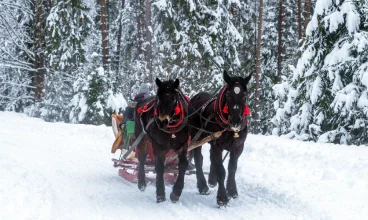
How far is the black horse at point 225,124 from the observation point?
5.77 m

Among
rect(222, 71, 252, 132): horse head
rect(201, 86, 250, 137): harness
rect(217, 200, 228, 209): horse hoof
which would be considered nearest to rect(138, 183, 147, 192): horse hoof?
rect(217, 200, 228, 209): horse hoof

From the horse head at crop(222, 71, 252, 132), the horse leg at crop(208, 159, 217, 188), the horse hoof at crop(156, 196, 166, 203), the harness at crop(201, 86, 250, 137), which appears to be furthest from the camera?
the horse leg at crop(208, 159, 217, 188)

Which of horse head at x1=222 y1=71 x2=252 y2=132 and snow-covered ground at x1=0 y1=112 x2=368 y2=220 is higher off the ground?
horse head at x1=222 y1=71 x2=252 y2=132

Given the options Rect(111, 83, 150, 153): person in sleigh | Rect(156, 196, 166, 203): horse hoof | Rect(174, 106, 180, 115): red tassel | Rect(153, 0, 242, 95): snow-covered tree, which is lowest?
Rect(156, 196, 166, 203): horse hoof

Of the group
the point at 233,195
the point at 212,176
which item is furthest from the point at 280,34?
the point at 233,195

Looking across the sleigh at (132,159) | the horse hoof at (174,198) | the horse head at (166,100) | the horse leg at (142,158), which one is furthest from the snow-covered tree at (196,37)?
the horse head at (166,100)

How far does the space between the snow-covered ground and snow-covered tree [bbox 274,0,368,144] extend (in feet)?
7.75

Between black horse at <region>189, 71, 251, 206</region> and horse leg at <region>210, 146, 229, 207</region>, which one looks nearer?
black horse at <region>189, 71, 251, 206</region>

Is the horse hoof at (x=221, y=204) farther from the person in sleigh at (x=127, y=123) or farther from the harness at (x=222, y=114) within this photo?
the person in sleigh at (x=127, y=123)

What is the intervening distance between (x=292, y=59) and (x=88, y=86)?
11.6 metres

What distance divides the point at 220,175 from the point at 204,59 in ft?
41.1

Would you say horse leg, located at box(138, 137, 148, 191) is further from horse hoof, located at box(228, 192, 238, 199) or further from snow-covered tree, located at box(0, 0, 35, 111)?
snow-covered tree, located at box(0, 0, 35, 111)

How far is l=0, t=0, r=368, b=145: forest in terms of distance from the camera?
39.8 ft

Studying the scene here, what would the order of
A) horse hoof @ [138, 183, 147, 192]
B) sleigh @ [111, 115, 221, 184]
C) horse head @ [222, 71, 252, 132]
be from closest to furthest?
horse head @ [222, 71, 252, 132] < horse hoof @ [138, 183, 147, 192] < sleigh @ [111, 115, 221, 184]
